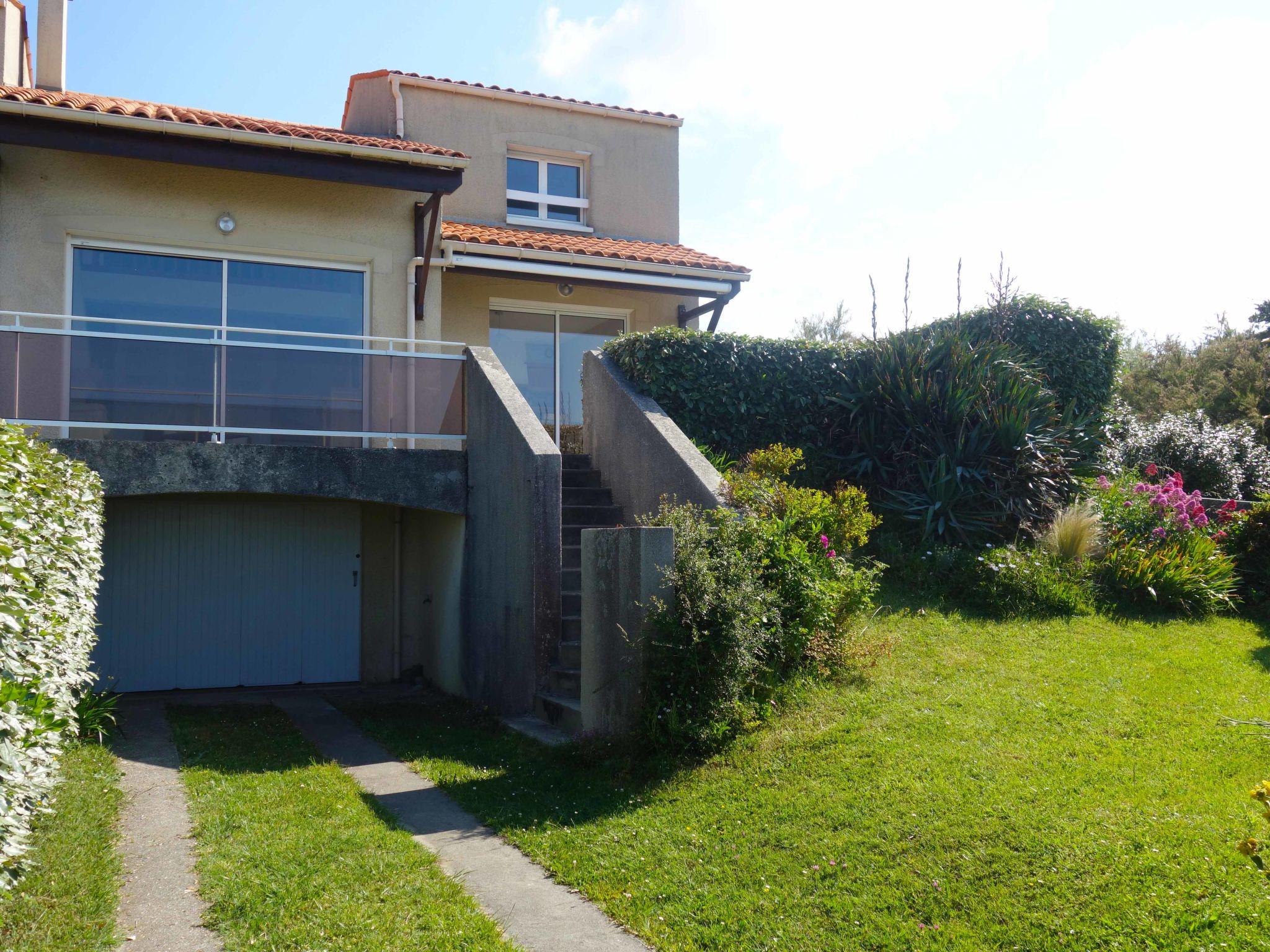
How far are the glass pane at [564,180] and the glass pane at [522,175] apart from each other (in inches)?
9.4

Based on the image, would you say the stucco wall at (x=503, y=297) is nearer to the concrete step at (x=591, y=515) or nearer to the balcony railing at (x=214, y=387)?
the balcony railing at (x=214, y=387)

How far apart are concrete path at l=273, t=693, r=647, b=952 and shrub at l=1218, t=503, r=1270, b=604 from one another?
305 inches

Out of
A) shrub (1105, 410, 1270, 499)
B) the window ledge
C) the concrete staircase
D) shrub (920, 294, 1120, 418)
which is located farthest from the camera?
the window ledge

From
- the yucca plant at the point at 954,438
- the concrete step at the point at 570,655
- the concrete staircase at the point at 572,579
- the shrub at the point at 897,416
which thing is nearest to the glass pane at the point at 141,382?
the concrete staircase at the point at 572,579

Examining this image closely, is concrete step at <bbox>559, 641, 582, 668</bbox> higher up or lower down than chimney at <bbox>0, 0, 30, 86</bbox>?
lower down

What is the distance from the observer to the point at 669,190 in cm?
1608

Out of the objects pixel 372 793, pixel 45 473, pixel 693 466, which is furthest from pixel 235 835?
pixel 693 466

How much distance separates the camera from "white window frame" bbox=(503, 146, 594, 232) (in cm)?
1503

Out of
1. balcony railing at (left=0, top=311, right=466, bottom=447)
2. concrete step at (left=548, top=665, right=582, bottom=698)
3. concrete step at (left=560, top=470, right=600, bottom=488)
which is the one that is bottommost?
concrete step at (left=548, top=665, right=582, bottom=698)

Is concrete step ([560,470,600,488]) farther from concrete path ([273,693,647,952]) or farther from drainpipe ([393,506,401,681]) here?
concrete path ([273,693,647,952])

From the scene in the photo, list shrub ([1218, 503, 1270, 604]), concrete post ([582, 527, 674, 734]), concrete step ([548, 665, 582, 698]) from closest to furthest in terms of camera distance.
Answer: concrete post ([582, 527, 674, 734]), concrete step ([548, 665, 582, 698]), shrub ([1218, 503, 1270, 604])

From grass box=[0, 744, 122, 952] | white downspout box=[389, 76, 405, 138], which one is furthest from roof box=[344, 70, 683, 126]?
grass box=[0, 744, 122, 952]

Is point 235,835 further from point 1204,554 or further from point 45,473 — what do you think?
point 1204,554

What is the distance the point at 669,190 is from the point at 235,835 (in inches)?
506
